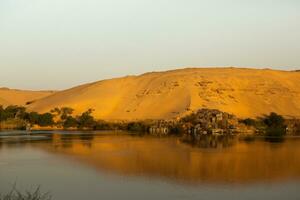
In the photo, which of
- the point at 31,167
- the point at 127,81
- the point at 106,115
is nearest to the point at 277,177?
the point at 31,167

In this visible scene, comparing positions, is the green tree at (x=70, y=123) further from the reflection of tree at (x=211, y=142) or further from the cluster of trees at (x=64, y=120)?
the reflection of tree at (x=211, y=142)

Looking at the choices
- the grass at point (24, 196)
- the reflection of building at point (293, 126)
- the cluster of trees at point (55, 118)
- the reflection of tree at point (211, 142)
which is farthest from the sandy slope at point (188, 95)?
the grass at point (24, 196)

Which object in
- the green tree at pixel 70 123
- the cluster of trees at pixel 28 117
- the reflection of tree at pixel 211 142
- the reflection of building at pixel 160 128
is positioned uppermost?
the cluster of trees at pixel 28 117

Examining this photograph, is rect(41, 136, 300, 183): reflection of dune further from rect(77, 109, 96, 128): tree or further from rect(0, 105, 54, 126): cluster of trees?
rect(0, 105, 54, 126): cluster of trees

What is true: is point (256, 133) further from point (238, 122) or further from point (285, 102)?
point (285, 102)

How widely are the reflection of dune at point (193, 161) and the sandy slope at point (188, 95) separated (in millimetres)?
17969

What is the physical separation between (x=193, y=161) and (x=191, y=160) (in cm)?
25

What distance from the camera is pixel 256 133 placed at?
34.8 metres

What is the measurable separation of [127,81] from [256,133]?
872 inches

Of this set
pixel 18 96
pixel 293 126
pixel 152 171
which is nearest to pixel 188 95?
pixel 293 126

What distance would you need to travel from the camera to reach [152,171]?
1498cm

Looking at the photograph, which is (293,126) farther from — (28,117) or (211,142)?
(28,117)

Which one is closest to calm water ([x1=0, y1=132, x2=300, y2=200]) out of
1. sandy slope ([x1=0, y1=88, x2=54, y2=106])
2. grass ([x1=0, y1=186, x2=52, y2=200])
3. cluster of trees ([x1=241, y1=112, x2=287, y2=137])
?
grass ([x1=0, y1=186, x2=52, y2=200])

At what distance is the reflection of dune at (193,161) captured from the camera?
14414 millimetres
